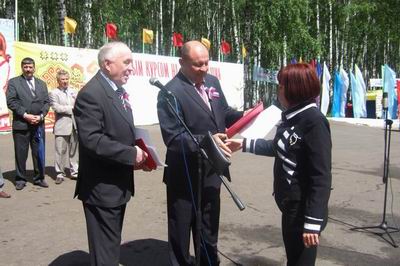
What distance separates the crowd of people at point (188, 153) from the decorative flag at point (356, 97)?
75.0ft

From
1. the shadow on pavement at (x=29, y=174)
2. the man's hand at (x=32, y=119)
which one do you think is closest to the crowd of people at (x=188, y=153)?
the man's hand at (x=32, y=119)

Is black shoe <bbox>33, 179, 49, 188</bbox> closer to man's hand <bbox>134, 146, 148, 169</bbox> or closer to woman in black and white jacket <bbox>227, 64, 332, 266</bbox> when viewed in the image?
man's hand <bbox>134, 146, 148, 169</bbox>

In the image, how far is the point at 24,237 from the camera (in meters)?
5.05

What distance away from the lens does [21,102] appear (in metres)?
7.16

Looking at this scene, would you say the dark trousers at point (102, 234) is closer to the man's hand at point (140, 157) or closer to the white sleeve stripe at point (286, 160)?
the man's hand at point (140, 157)

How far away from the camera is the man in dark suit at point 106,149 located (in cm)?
300

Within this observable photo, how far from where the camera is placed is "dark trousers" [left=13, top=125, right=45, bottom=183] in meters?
7.20

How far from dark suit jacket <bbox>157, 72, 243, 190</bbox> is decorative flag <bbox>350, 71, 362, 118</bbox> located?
76.1ft

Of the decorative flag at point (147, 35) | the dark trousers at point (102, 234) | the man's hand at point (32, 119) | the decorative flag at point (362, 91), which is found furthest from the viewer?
the decorative flag at point (362, 91)

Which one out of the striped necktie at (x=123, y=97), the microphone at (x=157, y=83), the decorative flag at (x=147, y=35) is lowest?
the striped necktie at (x=123, y=97)

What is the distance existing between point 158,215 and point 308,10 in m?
25.9

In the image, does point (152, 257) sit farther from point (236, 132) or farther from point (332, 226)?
point (332, 226)

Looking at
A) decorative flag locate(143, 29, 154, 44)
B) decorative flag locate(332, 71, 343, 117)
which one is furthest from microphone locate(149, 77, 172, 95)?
decorative flag locate(332, 71, 343, 117)

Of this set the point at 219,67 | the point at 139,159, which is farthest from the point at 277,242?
the point at 219,67
